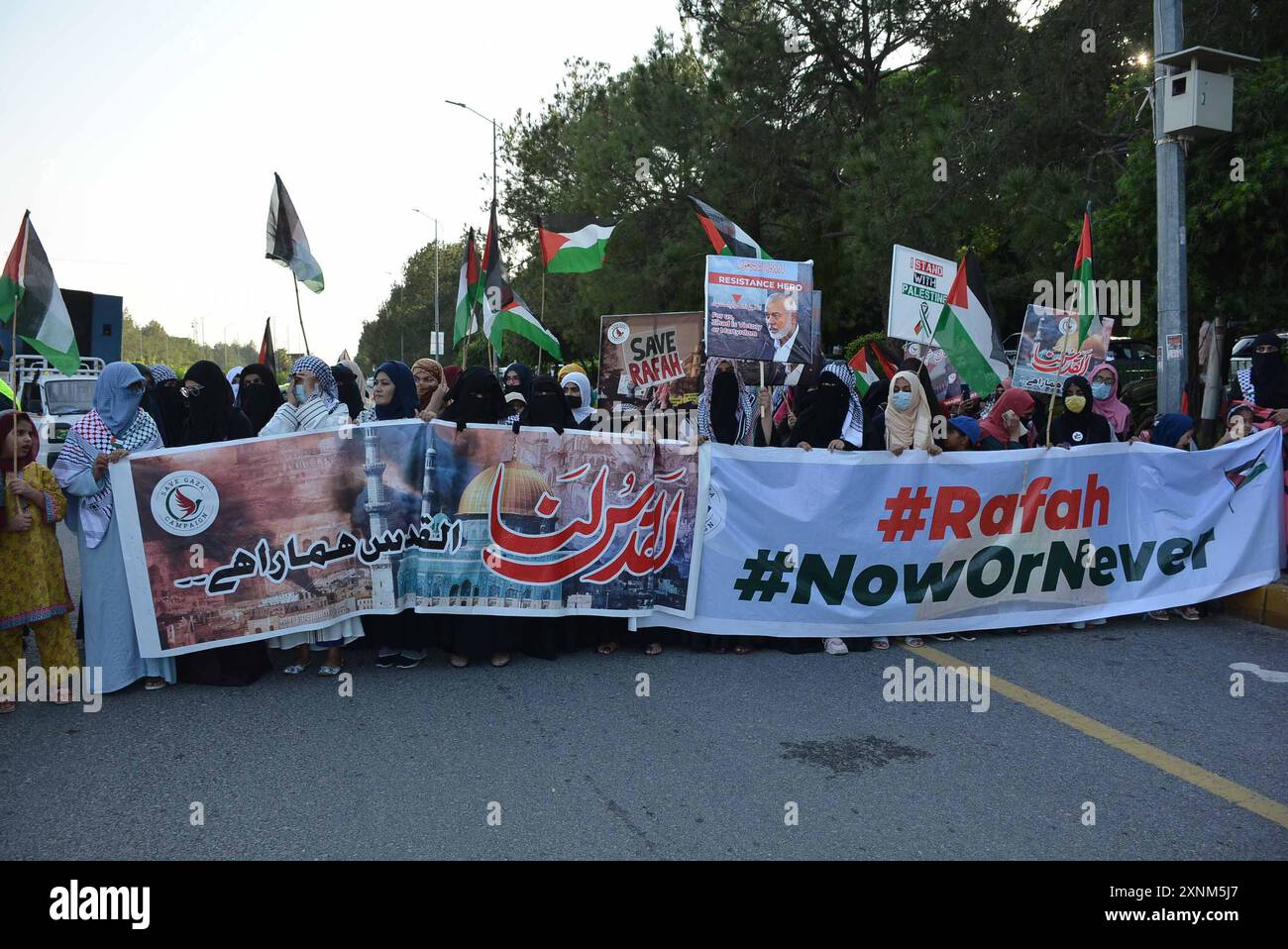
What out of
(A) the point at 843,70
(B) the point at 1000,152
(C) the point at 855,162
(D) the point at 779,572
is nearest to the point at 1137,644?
(D) the point at 779,572

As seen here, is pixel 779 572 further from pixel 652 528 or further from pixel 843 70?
pixel 843 70

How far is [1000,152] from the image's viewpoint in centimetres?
1494

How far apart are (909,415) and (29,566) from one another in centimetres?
522

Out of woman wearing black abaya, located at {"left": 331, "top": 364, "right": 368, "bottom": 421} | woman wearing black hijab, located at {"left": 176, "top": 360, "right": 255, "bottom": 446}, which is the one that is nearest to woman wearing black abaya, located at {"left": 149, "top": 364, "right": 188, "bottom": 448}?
woman wearing black hijab, located at {"left": 176, "top": 360, "right": 255, "bottom": 446}

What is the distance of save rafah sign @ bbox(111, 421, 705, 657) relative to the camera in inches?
215

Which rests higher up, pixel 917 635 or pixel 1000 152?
pixel 1000 152

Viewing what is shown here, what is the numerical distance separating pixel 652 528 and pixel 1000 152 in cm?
1120

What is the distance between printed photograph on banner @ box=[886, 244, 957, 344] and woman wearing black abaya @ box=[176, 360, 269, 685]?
14.9 feet

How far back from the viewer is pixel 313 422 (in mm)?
5980

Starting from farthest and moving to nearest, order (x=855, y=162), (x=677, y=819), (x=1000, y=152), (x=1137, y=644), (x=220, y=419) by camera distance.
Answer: (x=855, y=162) → (x=1000, y=152) → (x=1137, y=644) → (x=220, y=419) → (x=677, y=819)

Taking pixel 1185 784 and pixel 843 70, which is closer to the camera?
pixel 1185 784

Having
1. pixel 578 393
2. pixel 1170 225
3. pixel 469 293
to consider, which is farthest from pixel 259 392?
pixel 1170 225

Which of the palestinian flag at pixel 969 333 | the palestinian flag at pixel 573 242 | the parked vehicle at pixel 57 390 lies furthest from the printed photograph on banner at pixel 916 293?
the parked vehicle at pixel 57 390

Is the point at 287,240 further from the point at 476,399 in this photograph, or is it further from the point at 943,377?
the point at 943,377
